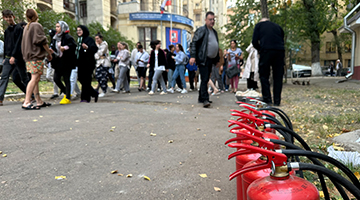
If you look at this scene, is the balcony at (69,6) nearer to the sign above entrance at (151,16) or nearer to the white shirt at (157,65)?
the sign above entrance at (151,16)

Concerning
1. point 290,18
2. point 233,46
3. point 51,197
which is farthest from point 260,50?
point 290,18

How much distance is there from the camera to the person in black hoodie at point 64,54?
24.7ft

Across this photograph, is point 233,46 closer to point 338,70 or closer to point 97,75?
point 97,75

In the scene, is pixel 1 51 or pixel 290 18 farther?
pixel 290 18

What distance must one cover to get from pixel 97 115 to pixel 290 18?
1502 centimetres

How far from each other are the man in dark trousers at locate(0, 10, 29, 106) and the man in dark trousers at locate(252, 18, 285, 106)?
5565 mm

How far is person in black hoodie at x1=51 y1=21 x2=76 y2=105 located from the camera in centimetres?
753

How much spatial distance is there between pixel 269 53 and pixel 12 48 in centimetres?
605

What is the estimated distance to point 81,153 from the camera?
10.5 feet

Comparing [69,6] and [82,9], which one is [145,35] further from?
[69,6]

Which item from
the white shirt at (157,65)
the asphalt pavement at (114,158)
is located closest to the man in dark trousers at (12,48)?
the asphalt pavement at (114,158)

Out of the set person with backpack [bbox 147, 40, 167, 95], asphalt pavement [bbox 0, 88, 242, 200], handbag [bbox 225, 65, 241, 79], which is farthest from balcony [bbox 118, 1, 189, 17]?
asphalt pavement [bbox 0, 88, 242, 200]

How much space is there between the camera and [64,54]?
24.6 feet

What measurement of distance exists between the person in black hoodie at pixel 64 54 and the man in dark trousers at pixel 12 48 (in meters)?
0.90
